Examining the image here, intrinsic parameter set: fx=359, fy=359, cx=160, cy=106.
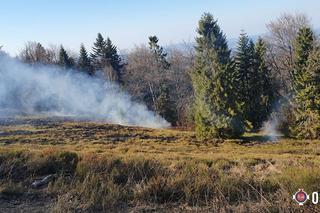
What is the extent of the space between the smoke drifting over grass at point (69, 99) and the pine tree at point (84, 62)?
3626mm

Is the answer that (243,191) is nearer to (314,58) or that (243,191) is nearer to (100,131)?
(314,58)

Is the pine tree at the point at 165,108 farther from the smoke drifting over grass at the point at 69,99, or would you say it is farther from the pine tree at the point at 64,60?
the pine tree at the point at 64,60

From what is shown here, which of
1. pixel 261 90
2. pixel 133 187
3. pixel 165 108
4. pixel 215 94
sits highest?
pixel 261 90

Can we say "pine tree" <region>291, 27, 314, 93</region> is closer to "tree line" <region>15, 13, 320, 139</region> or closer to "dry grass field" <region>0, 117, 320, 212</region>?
"tree line" <region>15, 13, 320, 139</region>

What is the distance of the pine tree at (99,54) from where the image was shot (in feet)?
187

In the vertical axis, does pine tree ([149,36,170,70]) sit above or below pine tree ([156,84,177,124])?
above

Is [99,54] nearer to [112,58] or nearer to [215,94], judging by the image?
[112,58]

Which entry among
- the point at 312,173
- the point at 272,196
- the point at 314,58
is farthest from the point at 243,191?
the point at 314,58

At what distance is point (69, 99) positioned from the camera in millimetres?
50344

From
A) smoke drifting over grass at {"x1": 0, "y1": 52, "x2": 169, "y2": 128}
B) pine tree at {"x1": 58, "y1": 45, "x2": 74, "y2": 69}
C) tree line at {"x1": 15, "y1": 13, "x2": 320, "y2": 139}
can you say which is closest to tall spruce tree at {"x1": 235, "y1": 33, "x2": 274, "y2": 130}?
tree line at {"x1": 15, "y1": 13, "x2": 320, "y2": 139}

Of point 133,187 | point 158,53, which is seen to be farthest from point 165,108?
point 133,187

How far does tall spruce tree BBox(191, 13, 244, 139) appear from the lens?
3272 centimetres

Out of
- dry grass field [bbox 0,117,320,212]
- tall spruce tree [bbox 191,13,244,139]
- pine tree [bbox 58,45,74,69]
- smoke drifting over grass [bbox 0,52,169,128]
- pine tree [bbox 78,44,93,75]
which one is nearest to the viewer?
dry grass field [bbox 0,117,320,212]

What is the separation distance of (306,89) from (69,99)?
105ft
